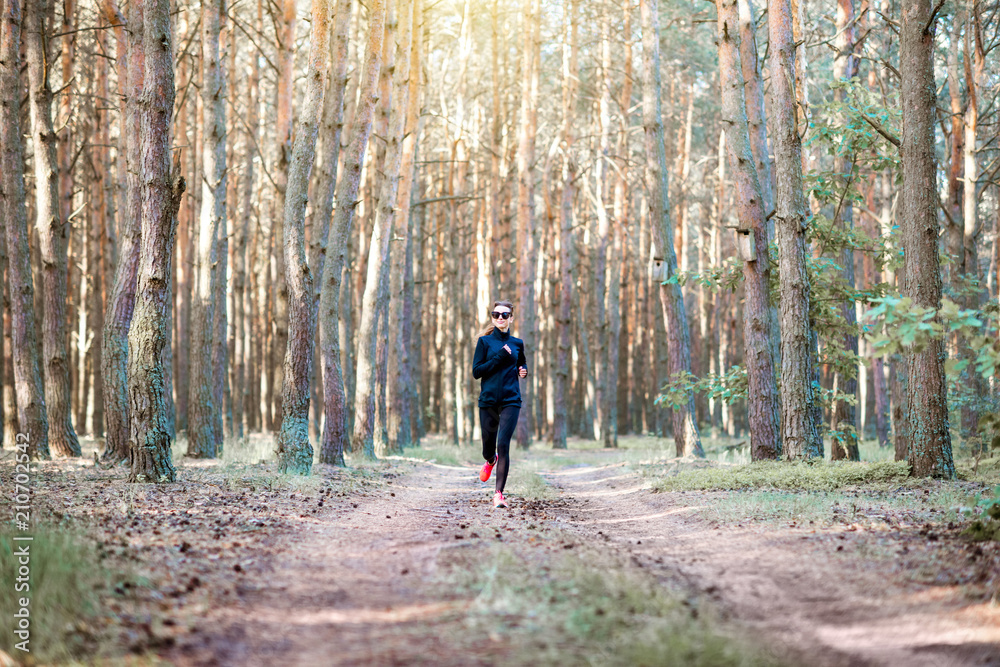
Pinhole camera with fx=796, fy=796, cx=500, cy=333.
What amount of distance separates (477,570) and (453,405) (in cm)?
2132

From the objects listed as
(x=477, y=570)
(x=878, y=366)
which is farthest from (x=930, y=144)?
(x=878, y=366)

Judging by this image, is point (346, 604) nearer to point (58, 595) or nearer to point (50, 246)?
point (58, 595)

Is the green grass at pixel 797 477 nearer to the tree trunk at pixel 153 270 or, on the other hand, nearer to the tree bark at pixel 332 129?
the tree bark at pixel 332 129

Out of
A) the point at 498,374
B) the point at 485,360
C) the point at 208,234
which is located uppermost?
the point at 208,234

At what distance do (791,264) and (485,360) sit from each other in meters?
5.39

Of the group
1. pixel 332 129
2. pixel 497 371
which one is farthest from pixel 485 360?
pixel 332 129

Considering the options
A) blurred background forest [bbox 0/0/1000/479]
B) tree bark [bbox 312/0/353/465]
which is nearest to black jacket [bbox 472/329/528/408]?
blurred background forest [bbox 0/0/1000/479]

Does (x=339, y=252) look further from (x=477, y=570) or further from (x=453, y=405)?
(x=453, y=405)

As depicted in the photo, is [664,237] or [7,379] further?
[664,237]

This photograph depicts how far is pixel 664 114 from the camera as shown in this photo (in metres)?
31.5

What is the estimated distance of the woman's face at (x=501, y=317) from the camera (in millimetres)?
8414

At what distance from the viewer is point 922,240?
8906mm

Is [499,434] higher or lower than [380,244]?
lower

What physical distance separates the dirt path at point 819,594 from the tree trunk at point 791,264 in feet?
15.4
